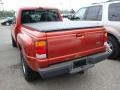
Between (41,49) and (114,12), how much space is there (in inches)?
133

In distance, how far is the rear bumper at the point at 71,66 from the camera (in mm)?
A: 3484

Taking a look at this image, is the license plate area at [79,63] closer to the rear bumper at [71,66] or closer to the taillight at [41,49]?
the rear bumper at [71,66]

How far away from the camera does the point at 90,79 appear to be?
15.3 ft

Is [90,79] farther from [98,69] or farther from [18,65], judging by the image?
[18,65]

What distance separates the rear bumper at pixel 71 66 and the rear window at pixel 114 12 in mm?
1967

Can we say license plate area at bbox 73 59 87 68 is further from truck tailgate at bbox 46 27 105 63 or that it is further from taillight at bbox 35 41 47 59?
taillight at bbox 35 41 47 59

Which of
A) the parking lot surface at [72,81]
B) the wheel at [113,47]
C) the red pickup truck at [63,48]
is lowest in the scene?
the parking lot surface at [72,81]

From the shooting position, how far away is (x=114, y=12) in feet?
19.2

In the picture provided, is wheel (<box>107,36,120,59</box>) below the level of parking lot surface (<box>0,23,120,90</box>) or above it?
above

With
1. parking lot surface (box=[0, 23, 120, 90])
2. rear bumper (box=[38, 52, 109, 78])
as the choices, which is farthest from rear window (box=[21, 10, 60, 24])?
rear bumper (box=[38, 52, 109, 78])

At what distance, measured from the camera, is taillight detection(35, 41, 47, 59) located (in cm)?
341

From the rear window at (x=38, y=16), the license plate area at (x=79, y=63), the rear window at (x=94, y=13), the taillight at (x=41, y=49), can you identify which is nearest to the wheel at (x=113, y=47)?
the rear window at (x=94, y=13)

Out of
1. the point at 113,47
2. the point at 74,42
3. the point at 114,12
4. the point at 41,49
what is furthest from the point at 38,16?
the point at 41,49

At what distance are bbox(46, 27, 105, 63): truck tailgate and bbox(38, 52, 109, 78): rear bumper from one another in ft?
0.32
